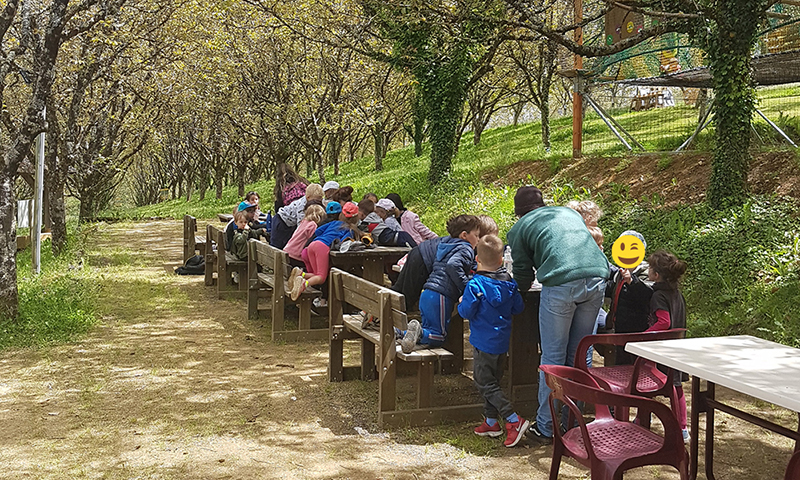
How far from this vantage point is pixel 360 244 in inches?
325

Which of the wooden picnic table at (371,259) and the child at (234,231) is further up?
the child at (234,231)

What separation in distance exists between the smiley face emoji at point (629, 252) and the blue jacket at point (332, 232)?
3.71 meters

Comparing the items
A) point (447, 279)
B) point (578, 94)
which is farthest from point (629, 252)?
point (578, 94)

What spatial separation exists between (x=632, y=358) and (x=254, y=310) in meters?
5.41

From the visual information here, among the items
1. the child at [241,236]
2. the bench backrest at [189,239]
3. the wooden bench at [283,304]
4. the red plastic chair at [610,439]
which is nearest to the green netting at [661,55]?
the child at [241,236]

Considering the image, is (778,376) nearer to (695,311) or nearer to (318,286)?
(695,311)

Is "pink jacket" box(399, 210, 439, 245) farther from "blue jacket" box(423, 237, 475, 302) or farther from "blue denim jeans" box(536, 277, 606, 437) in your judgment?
"blue denim jeans" box(536, 277, 606, 437)

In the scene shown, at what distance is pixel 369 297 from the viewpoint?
5.88m

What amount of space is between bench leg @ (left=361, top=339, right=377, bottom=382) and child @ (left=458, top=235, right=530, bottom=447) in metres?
1.61

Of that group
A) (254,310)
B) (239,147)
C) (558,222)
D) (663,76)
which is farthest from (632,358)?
(239,147)

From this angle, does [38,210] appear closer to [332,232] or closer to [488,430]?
[332,232]

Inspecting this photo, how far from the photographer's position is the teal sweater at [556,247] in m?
4.82

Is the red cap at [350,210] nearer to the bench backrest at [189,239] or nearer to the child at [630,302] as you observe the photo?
the child at [630,302]

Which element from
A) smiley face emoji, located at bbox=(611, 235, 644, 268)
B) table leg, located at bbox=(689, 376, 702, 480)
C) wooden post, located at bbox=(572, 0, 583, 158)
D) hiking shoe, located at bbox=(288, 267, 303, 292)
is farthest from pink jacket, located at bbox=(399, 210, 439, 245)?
wooden post, located at bbox=(572, 0, 583, 158)
